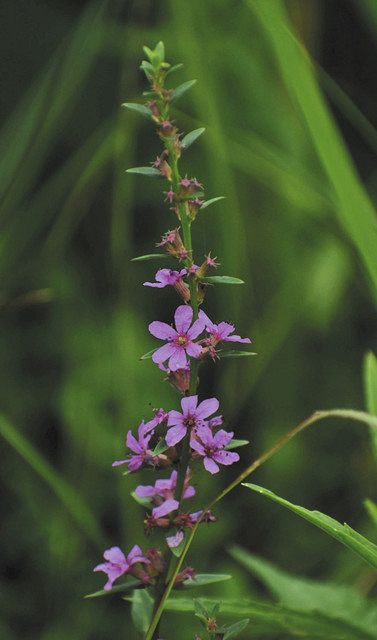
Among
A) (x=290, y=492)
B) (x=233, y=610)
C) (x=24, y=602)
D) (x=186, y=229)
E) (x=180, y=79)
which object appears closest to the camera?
(x=186, y=229)

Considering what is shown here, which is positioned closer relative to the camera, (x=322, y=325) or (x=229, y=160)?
(x=229, y=160)

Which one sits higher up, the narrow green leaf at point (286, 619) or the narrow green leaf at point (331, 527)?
the narrow green leaf at point (331, 527)

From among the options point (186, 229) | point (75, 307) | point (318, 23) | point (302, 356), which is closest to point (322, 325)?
point (302, 356)

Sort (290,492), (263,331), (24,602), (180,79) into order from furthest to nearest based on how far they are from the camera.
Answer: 1. (180,79)
2. (263,331)
3. (290,492)
4. (24,602)

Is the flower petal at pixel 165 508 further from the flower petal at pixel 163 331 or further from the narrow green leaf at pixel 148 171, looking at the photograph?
the narrow green leaf at pixel 148 171

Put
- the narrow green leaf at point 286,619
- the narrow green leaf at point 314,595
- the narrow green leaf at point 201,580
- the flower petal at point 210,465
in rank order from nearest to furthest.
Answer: the flower petal at point 210,465 < the narrow green leaf at point 201,580 < the narrow green leaf at point 286,619 < the narrow green leaf at point 314,595

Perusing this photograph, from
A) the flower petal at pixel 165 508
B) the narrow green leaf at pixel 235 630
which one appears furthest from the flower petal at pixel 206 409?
the narrow green leaf at pixel 235 630

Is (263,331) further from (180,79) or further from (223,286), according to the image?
(180,79)
